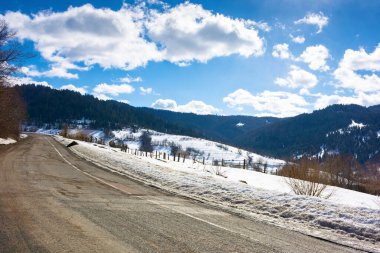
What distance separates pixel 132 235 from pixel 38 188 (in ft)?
19.9

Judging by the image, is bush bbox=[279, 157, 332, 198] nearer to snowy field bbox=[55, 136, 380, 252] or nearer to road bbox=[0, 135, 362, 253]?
snowy field bbox=[55, 136, 380, 252]

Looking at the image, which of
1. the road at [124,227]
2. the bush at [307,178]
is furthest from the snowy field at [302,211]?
the bush at [307,178]

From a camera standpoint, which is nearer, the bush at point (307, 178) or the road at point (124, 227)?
the road at point (124, 227)

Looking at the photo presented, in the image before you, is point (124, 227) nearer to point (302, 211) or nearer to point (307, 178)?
point (302, 211)

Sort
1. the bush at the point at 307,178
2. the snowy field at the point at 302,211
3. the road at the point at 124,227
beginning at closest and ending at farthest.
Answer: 1. the road at the point at 124,227
2. the snowy field at the point at 302,211
3. the bush at the point at 307,178

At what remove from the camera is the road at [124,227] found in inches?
238

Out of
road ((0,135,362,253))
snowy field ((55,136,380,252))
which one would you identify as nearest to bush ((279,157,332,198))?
snowy field ((55,136,380,252))

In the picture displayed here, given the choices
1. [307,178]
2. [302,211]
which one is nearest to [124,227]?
[302,211]

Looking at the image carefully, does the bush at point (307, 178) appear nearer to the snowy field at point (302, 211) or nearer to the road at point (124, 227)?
the snowy field at point (302, 211)

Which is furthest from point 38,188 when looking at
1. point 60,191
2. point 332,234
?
point 332,234

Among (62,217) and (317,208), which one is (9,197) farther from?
(317,208)

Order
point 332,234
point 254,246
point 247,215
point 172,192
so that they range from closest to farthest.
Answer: point 254,246
point 332,234
point 247,215
point 172,192

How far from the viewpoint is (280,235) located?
25.0 ft

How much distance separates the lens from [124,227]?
23.6 feet
